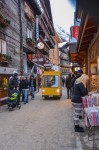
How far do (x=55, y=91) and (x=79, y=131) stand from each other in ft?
55.0

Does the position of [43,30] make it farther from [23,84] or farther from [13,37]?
[23,84]

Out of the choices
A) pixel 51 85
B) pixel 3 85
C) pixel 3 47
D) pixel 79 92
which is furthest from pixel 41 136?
pixel 51 85

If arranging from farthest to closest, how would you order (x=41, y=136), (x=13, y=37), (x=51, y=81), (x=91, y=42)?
(x=51, y=81) → (x=13, y=37) → (x=91, y=42) → (x=41, y=136)

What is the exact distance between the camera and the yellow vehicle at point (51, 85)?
85.1ft

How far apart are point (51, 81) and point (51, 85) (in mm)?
440

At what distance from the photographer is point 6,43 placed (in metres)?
23.3

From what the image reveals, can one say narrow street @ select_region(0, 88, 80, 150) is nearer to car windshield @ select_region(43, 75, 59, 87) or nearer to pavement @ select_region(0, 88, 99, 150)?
pavement @ select_region(0, 88, 99, 150)

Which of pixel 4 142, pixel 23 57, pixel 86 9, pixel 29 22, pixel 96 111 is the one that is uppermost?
pixel 29 22

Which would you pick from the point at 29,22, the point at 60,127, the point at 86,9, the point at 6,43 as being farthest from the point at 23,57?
the point at 86,9

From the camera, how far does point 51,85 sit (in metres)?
26.6

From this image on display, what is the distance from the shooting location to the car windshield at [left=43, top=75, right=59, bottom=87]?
2669 cm

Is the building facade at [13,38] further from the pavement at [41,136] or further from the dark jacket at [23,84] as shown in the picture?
the pavement at [41,136]

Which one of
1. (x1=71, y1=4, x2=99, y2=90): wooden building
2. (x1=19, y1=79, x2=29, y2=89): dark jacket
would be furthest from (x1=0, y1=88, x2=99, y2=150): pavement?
(x1=19, y1=79, x2=29, y2=89): dark jacket

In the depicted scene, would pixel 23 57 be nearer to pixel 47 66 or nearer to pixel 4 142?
pixel 47 66
